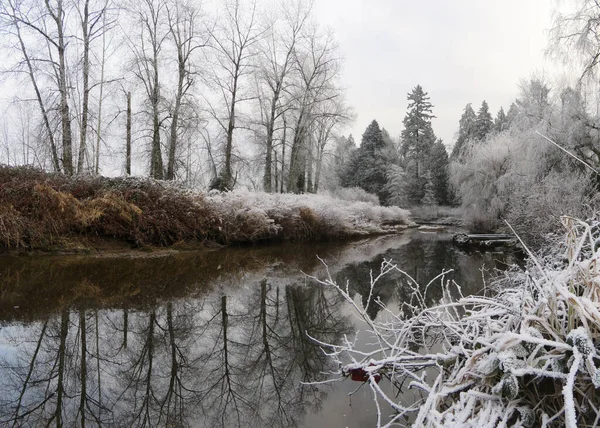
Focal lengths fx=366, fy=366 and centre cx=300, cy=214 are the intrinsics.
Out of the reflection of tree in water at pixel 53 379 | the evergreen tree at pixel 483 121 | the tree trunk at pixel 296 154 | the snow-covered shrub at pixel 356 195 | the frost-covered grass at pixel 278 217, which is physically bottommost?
the reflection of tree in water at pixel 53 379

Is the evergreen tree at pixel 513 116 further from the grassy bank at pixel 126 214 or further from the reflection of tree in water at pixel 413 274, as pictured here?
the grassy bank at pixel 126 214

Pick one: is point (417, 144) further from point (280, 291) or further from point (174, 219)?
point (280, 291)

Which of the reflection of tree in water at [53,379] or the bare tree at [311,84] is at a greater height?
the bare tree at [311,84]

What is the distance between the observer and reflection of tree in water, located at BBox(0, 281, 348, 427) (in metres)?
2.28

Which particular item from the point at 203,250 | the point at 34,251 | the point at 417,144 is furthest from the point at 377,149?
the point at 34,251

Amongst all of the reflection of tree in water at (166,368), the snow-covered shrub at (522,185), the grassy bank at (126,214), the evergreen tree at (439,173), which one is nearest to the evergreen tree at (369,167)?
the evergreen tree at (439,173)

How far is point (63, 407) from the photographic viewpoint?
224 cm

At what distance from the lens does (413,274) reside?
7.25m

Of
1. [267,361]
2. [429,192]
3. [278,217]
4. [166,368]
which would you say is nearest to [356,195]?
[429,192]

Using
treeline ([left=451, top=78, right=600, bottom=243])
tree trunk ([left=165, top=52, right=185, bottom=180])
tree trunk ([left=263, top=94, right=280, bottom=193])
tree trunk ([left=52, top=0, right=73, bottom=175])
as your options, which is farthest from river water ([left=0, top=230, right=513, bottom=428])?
tree trunk ([left=263, top=94, right=280, bottom=193])

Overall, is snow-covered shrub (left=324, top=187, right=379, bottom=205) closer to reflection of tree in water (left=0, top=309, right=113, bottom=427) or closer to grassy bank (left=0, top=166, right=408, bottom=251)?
grassy bank (left=0, top=166, right=408, bottom=251)

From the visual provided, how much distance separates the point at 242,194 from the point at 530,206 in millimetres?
8501

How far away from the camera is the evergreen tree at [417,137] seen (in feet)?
126

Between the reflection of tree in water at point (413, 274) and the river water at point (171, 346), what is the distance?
69 mm
